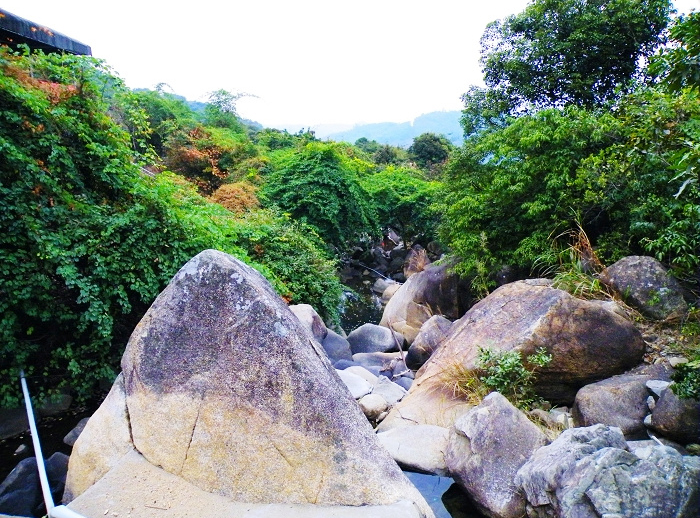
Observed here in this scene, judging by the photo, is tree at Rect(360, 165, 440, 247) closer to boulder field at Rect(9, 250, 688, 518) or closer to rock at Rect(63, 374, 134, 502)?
boulder field at Rect(9, 250, 688, 518)

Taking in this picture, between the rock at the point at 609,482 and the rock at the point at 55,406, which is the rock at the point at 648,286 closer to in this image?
the rock at the point at 609,482

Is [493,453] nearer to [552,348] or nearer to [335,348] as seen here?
[552,348]

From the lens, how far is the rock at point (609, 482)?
3.76m

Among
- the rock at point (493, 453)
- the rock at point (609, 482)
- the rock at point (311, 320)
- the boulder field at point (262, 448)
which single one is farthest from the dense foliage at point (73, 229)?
the rock at point (609, 482)

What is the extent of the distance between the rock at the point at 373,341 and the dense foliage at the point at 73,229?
5523 millimetres

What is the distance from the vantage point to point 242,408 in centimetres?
392

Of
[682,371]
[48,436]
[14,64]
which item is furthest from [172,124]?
[682,371]

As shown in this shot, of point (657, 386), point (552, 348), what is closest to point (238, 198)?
point (552, 348)

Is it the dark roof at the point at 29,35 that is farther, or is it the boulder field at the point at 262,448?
the dark roof at the point at 29,35

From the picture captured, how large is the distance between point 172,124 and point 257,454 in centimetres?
2015

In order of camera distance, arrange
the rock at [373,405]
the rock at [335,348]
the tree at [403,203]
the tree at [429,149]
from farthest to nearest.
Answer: the tree at [429,149]
the tree at [403,203]
the rock at [335,348]
the rock at [373,405]

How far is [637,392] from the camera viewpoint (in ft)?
20.0

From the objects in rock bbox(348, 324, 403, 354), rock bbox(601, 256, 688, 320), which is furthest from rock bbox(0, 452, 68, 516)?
rock bbox(601, 256, 688, 320)

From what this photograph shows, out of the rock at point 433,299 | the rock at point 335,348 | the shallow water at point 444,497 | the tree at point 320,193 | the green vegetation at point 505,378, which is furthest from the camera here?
the tree at point 320,193
